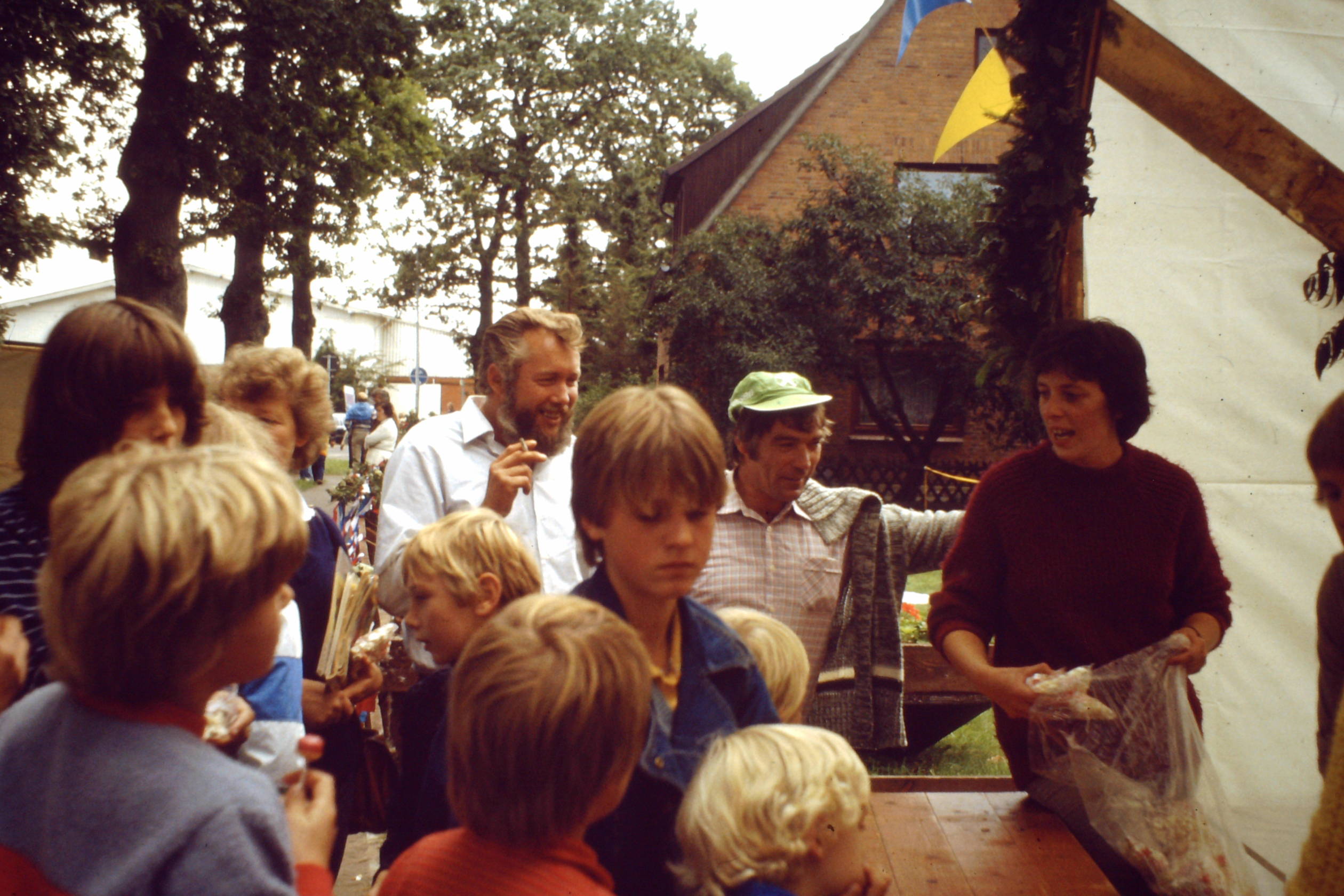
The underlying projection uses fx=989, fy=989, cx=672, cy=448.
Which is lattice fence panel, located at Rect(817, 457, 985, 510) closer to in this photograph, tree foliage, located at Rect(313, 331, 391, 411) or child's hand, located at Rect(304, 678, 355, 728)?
child's hand, located at Rect(304, 678, 355, 728)

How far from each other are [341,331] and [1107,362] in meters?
69.4

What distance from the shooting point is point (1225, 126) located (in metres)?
2.80

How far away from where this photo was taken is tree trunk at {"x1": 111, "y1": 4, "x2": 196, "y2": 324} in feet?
37.5

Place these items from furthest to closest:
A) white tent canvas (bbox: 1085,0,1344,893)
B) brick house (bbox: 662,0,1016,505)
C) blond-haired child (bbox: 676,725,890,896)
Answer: brick house (bbox: 662,0,1016,505) → white tent canvas (bbox: 1085,0,1344,893) → blond-haired child (bbox: 676,725,890,896)

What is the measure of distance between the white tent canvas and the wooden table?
0.86 metres

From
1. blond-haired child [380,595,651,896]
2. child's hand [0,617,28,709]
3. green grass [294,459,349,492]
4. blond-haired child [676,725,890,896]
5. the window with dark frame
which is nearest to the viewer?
blond-haired child [380,595,651,896]

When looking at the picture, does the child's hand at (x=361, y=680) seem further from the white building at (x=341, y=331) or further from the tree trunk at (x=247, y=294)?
the white building at (x=341, y=331)

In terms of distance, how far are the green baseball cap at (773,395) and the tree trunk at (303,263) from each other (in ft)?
40.0

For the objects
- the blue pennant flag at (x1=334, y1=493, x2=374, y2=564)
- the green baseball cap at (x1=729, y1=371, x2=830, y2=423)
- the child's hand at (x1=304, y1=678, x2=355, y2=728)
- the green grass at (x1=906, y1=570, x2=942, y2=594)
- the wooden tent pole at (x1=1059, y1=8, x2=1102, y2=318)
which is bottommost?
the green grass at (x1=906, y1=570, x2=942, y2=594)

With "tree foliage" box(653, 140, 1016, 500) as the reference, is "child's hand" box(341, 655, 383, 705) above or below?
below

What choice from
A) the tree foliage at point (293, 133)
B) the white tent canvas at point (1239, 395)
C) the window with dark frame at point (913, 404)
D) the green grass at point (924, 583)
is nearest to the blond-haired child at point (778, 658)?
the white tent canvas at point (1239, 395)

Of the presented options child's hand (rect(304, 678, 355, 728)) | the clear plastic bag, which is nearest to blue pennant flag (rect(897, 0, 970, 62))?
the clear plastic bag

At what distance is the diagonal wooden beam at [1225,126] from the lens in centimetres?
266

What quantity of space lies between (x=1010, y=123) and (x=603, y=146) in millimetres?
32605
